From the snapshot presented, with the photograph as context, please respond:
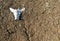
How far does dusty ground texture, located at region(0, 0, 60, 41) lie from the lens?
11.3ft

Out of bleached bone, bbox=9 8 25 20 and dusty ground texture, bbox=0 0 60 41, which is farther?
bleached bone, bbox=9 8 25 20

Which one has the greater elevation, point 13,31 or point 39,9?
point 39,9

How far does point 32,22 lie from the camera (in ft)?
11.7

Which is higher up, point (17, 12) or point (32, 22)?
point (17, 12)

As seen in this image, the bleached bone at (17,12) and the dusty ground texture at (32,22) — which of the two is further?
the bleached bone at (17,12)

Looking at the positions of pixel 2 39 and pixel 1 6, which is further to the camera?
pixel 1 6

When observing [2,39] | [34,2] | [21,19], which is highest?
[34,2]

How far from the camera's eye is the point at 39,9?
3660 mm

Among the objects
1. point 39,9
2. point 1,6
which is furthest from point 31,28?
point 1,6

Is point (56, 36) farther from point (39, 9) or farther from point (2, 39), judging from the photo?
point (2, 39)

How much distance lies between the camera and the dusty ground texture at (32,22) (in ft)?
11.3

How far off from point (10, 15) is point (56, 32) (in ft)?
2.65

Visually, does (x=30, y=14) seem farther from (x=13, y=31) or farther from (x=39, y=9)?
(x=13, y=31)

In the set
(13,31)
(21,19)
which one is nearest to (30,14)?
(21,19)
